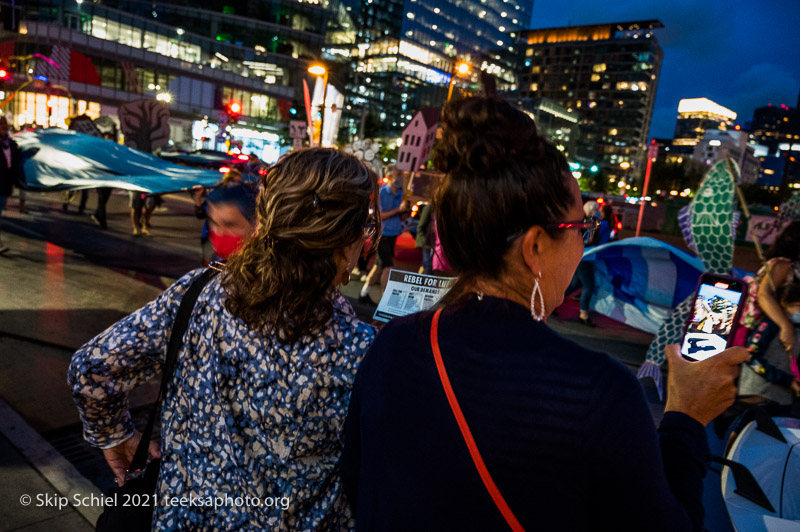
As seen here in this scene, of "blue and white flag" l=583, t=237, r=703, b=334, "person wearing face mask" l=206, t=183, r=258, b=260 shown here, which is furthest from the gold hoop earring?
"blue and white flag" l=583, t=237, r=703, b=334

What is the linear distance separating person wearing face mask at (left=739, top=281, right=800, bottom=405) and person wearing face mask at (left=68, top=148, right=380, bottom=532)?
11.5 ft

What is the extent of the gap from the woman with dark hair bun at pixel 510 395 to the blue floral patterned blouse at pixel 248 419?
193 mm

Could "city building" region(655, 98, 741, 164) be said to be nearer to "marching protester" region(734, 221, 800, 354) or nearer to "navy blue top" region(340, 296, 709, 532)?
"marching protester" region(734, 221, 800, 354)

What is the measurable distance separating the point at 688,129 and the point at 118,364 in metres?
207

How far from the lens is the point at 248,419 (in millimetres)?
1456

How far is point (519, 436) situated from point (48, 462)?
3.58m

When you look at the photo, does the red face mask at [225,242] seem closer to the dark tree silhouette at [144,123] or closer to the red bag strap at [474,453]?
the red bag strap at [474,453]

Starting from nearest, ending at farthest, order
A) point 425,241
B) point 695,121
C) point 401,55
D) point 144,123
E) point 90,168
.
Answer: point 425,241 < point 90,168 < point 144,123 < point 401,55 < point 695,121

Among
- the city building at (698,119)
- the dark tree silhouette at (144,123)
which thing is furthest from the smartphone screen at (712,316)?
the city building at (698,119)

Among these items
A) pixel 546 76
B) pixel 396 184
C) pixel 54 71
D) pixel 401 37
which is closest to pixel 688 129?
pixel 546 76

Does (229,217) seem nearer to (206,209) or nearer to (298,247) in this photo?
(206,209)

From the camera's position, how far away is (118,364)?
61.9 inches

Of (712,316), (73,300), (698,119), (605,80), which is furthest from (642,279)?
(698,119)

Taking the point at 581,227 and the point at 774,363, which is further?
the point at 774,363
